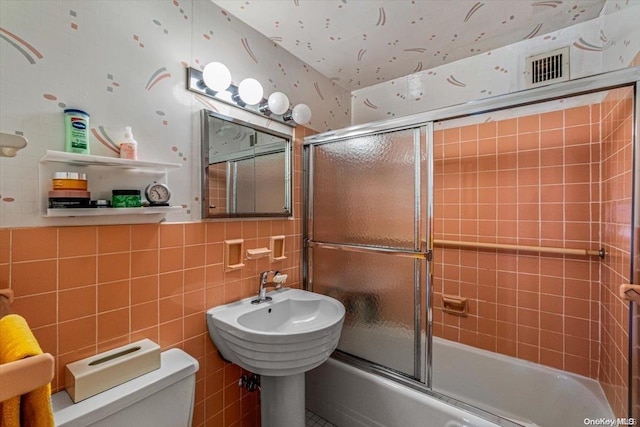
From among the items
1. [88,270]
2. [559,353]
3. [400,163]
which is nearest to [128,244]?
[88,270]

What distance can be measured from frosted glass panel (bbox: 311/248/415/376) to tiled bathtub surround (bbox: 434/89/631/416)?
0.70 metres

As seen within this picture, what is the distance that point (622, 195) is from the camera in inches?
46.3

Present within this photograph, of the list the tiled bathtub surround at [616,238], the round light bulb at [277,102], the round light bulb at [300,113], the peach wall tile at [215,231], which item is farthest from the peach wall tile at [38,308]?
the tiled bathtub surround at [616,238]

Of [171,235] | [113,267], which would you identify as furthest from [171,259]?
[113,267]

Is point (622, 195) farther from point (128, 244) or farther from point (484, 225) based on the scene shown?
point (128, 244)

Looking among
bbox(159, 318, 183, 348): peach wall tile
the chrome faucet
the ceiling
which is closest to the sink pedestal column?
the chrome faucet

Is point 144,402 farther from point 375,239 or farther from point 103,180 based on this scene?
point 375,239

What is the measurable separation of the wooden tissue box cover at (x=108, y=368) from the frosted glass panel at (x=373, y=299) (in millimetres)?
1012

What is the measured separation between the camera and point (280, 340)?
1.09m

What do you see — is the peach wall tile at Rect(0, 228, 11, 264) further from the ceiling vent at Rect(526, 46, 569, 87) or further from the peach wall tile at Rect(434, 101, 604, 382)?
the ceiling vent at Rect(526, 46, 569, 87)

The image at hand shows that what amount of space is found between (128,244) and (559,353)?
2277 mm

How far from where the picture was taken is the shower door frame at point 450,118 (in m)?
0.96

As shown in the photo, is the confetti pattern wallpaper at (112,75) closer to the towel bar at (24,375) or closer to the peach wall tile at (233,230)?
the peach wall tile at (233,230)

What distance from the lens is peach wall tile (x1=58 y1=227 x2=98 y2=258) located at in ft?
2.91
